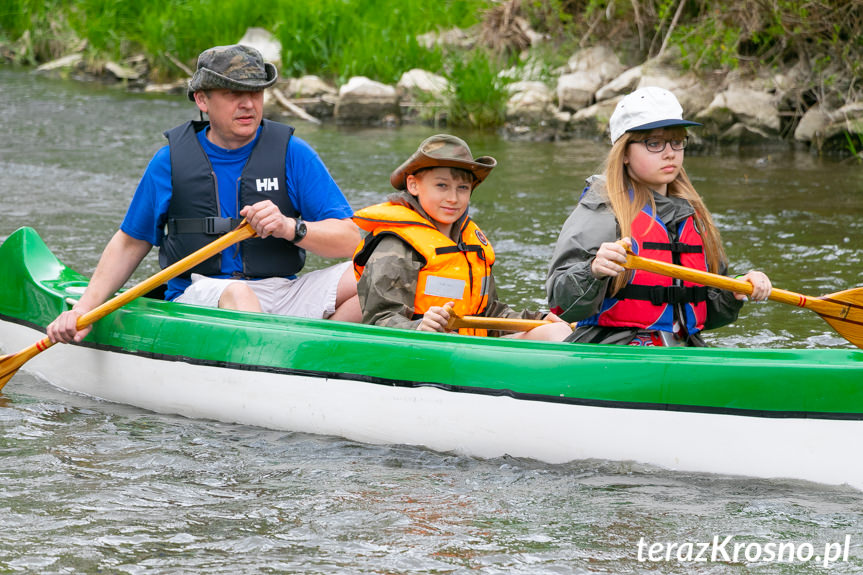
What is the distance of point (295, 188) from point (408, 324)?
2.61 feet

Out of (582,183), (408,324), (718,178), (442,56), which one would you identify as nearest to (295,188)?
(408,324)

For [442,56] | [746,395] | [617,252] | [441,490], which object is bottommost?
[441,490]

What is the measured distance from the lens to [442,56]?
11.9 metres

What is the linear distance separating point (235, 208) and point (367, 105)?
7448mm

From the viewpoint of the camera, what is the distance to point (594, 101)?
34.3 ft

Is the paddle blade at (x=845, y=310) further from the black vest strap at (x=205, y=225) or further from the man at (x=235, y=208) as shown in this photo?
the black vest strap at (x=205, y=225)

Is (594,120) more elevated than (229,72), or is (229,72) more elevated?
(594,120)

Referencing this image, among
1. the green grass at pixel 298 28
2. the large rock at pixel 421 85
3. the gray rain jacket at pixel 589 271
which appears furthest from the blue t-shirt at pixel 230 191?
the green grass at pixel 298 28

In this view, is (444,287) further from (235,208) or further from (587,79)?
(587,79)

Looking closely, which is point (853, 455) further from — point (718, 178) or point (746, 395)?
point (718, 178)

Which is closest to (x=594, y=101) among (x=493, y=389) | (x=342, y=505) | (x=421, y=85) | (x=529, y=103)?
(x=529, y=103)

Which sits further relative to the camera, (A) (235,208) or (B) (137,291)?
(A) (235,208)

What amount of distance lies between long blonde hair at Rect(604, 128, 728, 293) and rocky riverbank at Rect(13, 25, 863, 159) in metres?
5.85

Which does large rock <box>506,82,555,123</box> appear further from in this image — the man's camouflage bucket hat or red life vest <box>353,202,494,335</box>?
red life vest <box>353,202,494,335</box>
